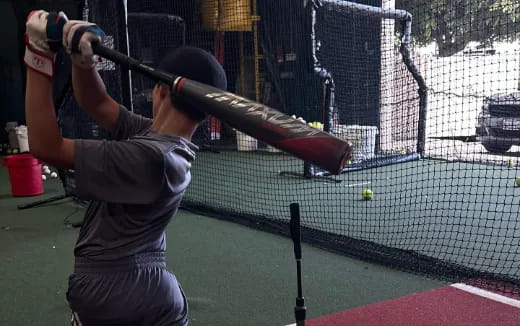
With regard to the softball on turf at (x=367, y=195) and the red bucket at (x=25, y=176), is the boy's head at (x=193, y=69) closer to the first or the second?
the softball on turf at (x=367, y=195)

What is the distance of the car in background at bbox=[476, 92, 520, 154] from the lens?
581cm

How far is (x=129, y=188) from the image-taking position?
A: 3.65 feet

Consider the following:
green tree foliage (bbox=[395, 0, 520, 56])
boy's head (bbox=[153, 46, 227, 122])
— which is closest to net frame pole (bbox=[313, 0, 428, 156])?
green tree foliage (bbox=[395, 0, 520, 56])

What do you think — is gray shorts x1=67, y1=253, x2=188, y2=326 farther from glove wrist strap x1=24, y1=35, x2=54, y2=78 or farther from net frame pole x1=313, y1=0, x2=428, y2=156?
net frame pole x1=313, y1=0, x2=428, y2=156

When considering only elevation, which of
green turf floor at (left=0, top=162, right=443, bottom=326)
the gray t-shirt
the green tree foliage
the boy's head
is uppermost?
the green tree foliage

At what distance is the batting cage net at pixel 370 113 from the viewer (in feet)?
12.2

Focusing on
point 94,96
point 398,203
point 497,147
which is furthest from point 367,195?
point 94,96

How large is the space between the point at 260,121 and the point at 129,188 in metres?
0.32

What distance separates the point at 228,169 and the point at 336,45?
191cm

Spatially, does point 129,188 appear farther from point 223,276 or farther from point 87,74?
point 223,276

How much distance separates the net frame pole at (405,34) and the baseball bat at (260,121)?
384cm

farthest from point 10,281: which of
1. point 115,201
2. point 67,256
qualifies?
point 115,201

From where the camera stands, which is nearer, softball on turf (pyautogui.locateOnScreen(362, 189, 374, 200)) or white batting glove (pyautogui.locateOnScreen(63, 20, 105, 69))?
white batting glove (pyautogui.locateOnScreen(63, 20, 105, 69))

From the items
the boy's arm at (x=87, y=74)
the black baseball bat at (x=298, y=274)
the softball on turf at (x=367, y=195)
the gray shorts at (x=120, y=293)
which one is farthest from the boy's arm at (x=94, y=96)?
the softball on turf at (x=367, y=195)
